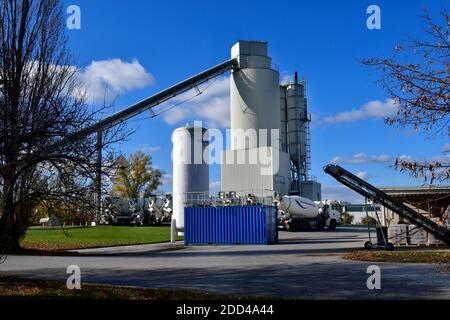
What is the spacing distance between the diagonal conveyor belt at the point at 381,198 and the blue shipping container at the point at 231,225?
32.2 feet

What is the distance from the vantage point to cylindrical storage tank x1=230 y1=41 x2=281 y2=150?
5903 centimetres

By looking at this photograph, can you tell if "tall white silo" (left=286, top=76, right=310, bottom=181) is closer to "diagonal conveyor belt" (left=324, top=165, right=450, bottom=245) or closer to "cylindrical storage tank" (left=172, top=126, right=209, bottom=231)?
"cylindrical storage tank" (left=172, top=126, right=209, bottom=231)

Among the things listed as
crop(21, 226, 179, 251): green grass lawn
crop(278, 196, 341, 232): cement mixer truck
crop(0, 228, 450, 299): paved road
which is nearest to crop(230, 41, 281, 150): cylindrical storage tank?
crop(278, 196, 341, 232): cement mixer truck

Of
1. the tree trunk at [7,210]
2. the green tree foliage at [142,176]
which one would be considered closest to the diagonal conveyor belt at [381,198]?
the tree trunk at [7,210]

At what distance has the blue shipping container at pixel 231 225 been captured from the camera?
32031mm

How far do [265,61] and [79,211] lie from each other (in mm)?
50884

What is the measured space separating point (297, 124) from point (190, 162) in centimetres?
2727

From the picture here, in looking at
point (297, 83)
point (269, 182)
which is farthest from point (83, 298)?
point (297, 83)

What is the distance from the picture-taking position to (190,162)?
4566cm

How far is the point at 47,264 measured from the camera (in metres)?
19.8

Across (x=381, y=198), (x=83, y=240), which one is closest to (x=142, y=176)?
(x=83, y=240)

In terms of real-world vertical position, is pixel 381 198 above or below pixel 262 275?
above

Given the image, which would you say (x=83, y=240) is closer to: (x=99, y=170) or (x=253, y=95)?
(x=99, y=170)

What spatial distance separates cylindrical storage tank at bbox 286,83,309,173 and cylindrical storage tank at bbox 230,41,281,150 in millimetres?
8253
